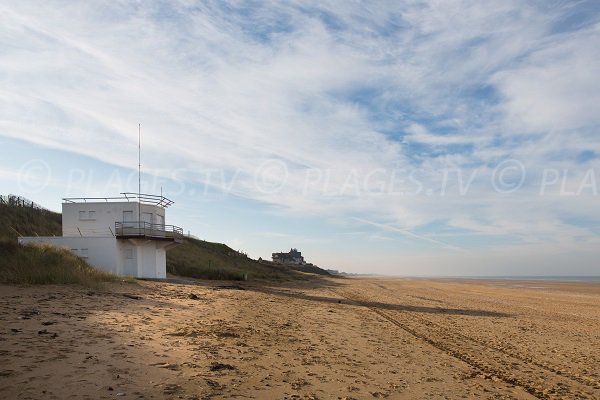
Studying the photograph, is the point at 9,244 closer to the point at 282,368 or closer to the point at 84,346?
the point at 84,346

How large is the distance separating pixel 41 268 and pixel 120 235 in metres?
13.8

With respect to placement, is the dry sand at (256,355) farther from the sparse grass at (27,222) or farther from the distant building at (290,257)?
the distant building at (290,257)

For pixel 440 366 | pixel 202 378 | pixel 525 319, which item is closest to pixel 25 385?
pixel 202 378

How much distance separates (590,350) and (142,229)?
2974cm

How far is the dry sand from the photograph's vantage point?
7.25m

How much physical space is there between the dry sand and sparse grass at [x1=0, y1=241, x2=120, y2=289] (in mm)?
2048

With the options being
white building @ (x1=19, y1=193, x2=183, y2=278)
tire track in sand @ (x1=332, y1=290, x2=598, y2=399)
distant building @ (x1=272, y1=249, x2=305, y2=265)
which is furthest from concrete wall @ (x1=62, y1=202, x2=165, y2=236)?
distant building @ (x1=272, y1=249, x2=305, y2=265)

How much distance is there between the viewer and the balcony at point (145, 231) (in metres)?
35.0

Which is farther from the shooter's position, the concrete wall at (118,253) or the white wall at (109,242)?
the white wall at (109,242)

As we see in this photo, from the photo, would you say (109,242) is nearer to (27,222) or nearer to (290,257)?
(27,222)

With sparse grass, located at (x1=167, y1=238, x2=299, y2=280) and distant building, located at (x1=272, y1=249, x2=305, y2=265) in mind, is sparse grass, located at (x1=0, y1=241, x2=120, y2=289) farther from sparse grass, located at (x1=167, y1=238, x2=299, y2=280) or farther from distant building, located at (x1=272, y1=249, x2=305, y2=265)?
distant building, located at (x1=272, y1=249, x2=305, y2=265)

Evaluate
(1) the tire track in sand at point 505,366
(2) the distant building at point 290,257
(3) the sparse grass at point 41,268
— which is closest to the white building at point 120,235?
(3) the sparse grass at point 41,268

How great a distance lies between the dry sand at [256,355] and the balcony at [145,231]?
683 inches

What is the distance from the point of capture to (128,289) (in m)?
21.2
